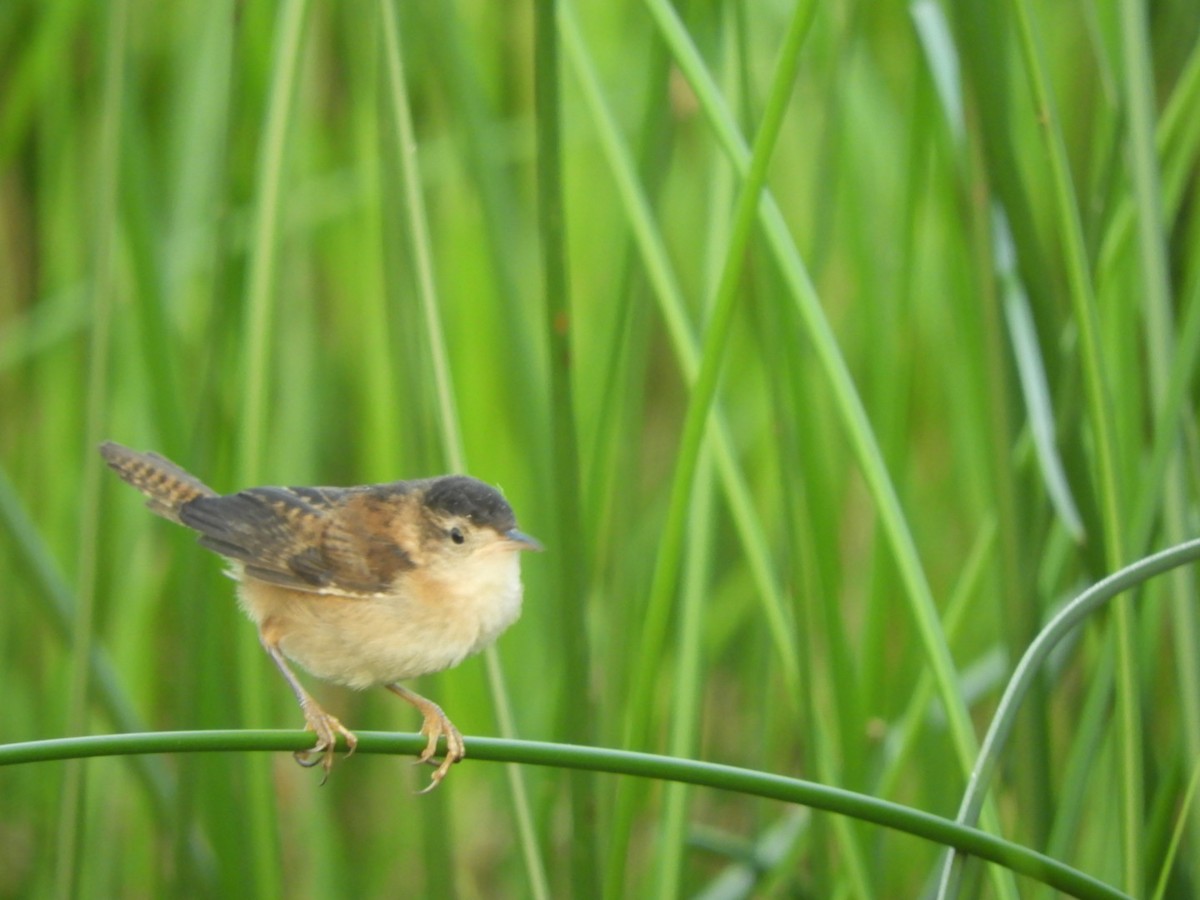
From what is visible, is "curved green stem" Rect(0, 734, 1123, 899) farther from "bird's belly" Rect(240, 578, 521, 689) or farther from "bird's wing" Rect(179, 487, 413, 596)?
"bird's wing" Rect(179, 487, 413, 596)

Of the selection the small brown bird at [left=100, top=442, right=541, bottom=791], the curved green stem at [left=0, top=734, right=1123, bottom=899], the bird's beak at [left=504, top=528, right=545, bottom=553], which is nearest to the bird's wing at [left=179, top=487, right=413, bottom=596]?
the small brown bird at [left=100, top=442, right=541, bottom=791]

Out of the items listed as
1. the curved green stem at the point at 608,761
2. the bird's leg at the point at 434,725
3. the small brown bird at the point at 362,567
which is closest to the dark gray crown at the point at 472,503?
Result: the small brown bird at the point at 362,567

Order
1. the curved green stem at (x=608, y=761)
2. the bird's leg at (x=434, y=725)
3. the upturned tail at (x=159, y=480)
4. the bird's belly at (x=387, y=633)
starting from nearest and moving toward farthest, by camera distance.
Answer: the curved green stem at (x=608, y=761)
the bird's leg at (x=434, y=725)
the bird's belly at (x=387, y=633)
the upturned tail at (x=159, y=480)

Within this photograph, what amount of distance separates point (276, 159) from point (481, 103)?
492 mm

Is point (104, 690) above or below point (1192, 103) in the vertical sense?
below

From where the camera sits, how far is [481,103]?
1977 mm

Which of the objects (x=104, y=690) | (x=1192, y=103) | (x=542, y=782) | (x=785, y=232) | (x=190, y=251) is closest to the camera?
(x=785, y=232)

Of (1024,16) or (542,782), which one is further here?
(542,782)

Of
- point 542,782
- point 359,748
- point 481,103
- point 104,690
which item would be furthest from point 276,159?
point 542,782

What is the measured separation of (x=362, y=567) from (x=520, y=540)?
219mm

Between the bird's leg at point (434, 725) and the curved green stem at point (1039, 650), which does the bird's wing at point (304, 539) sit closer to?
the bird's leg at point (434, 725)

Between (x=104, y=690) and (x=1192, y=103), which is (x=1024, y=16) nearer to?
(x=1192, y=103)

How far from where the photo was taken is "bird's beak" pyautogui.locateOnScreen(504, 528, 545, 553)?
5.16 feet

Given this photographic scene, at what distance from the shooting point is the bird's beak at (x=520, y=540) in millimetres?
1571
